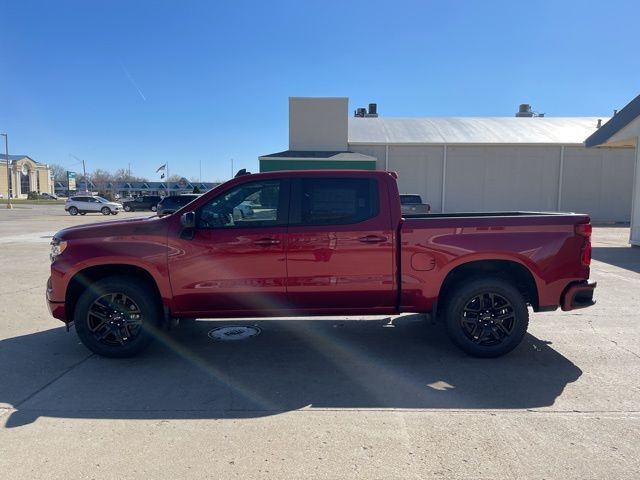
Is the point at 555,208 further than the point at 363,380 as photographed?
Yes

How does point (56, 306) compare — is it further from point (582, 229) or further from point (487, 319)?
point (582, 229)

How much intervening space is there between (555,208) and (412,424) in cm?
2755

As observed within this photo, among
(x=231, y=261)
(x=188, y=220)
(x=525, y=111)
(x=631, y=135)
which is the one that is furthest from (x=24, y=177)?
(x=231, y=261)

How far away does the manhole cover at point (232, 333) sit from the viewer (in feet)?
18.6

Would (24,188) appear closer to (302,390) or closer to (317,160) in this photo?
(317,160)

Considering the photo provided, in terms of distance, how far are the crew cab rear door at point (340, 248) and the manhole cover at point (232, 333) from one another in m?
1.22

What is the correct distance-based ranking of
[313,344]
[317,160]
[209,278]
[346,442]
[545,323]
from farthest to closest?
1. [317,160]
2. [545,323]
3. [313,344]
4. [209,278]
5. [346,442]

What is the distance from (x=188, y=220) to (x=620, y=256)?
41.4 ft

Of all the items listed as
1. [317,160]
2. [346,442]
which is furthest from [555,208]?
[346,442]

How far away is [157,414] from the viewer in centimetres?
369

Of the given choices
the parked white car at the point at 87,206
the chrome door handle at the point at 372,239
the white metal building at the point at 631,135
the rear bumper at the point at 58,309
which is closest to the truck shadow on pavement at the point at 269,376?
the rear bumper at the point at 58,309

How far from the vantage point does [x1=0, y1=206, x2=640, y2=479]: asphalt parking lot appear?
3.02 meters

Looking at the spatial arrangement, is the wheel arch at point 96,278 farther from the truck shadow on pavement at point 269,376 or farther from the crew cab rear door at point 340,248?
the crew cab rear door at point 340,248

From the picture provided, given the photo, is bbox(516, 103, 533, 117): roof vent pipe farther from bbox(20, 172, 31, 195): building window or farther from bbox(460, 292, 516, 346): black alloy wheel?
bbox(20, 172, 31, 195): building window
